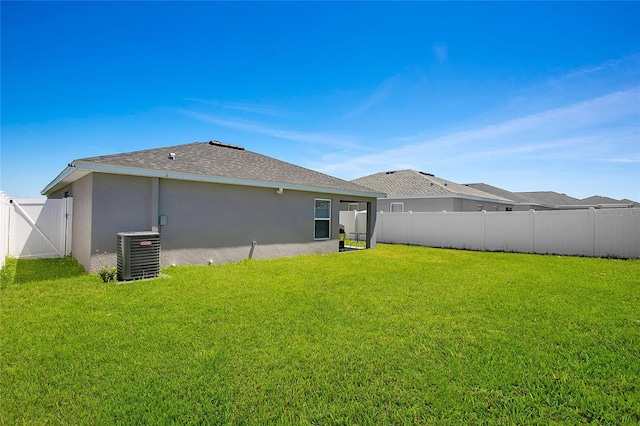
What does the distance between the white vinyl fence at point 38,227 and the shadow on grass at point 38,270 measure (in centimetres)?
62

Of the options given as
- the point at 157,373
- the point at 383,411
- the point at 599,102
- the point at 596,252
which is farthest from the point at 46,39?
the point at 596,252

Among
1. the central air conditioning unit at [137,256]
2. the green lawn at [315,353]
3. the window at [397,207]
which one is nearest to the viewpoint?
the green lawn at [315,353]

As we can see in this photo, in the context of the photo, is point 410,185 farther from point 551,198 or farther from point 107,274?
point 551,198

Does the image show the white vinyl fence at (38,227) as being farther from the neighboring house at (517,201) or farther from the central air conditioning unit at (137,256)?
the neighboring house at (517,201)

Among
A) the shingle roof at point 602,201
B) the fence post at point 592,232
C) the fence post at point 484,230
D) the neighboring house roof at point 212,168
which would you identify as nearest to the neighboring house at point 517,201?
the shingle roof at point 602,201

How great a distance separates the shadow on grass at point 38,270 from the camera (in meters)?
7.46

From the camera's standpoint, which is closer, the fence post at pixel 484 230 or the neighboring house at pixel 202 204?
the neighboring house at pixel 202 204

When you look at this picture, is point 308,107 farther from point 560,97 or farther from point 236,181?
point 560,97

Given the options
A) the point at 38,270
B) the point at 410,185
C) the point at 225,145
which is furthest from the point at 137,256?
the point at 410,185

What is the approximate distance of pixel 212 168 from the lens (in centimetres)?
994

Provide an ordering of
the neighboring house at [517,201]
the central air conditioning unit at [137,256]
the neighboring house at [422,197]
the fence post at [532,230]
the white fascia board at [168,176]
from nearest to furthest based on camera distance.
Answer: the central air conditioning unit at [137,256], the white fascia board at [168,176], the fence post at [532,230], the neighboring house at [422,197], the neighboring house at [517,201]

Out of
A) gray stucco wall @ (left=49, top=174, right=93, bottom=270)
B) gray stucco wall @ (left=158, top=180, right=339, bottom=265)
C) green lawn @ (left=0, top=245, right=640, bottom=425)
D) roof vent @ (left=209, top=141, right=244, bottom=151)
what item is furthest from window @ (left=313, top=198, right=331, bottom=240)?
gray stucco wall @ (left=49, top=174, right=93, bottom=270)

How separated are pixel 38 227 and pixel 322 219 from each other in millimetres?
10242

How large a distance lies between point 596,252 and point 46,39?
66.6 ft
